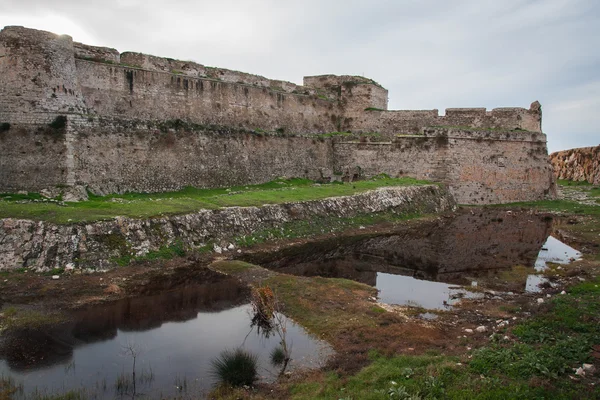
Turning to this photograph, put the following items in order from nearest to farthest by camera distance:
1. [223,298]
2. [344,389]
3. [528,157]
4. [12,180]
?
[344,389]
[223,298]
[12,180]
[528,157]

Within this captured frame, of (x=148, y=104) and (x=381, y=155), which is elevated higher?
(x=148, y=104)

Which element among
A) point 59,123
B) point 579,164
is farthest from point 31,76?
point 579,164

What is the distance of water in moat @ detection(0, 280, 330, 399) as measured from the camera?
7.33 metres

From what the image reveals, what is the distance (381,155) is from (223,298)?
76.3 ft

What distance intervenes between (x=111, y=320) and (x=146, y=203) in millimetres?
7240

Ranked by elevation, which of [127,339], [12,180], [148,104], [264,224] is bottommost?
[127,339]

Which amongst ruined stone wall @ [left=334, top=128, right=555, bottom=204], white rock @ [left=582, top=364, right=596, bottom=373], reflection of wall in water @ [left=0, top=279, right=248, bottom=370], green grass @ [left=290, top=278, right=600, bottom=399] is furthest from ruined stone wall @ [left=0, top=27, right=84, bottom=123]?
ruined stone wall @ [left=334, top=128, right=555, bottom=204]

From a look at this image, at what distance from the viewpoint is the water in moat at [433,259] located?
1304cm

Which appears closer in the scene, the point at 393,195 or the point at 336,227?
the point at 336,227

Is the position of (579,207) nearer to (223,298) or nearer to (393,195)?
(393,195)

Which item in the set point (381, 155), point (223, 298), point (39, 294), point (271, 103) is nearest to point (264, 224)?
point (223, 298)

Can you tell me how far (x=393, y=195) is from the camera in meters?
24.7

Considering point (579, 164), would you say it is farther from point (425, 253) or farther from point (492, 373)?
point (492, 373)

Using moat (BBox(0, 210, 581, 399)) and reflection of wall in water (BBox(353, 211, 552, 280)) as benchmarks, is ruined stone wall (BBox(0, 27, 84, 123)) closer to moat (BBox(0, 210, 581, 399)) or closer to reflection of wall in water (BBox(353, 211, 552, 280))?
moat (BBox(0, 210, 581, 399))
